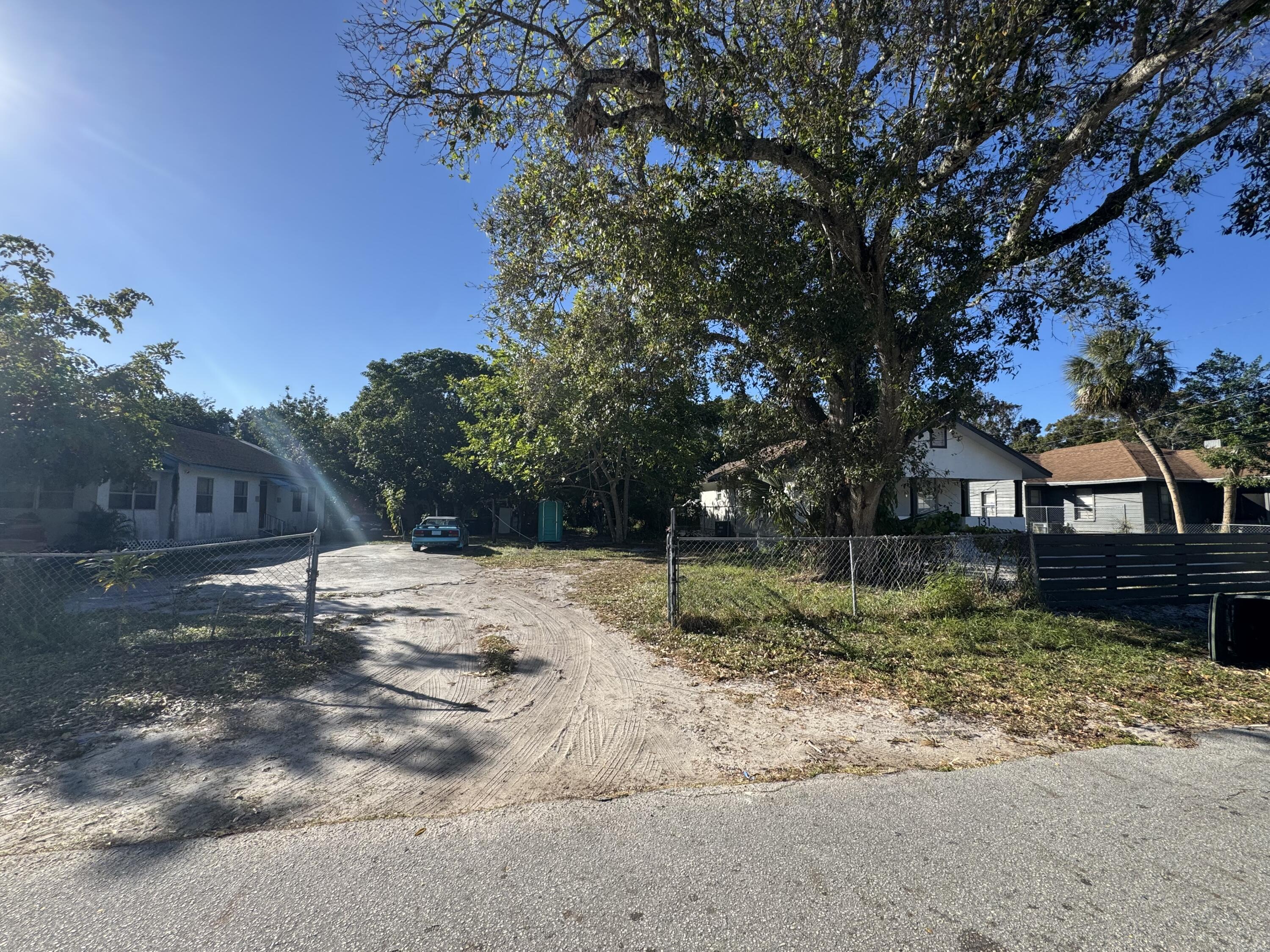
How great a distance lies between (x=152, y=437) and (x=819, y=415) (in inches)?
542

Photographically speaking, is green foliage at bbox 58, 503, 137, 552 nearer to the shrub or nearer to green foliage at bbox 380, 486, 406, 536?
green foliage at bbox 380, 486, 406, 536

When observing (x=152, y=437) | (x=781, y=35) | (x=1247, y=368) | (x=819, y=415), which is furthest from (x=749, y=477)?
(x=1247, y=368)

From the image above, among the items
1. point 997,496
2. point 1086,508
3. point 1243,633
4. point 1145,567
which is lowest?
point 1243,633

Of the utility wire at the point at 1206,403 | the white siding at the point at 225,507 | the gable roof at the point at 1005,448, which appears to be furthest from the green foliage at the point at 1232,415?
the white siding at the point at 225,507

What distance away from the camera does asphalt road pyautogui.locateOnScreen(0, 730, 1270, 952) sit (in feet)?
Answer: 7.54

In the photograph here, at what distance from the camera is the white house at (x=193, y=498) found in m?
14.1

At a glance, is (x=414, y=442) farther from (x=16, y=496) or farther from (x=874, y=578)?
(x=874, y=578)

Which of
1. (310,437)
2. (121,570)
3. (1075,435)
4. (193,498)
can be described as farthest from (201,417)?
(1075,435)

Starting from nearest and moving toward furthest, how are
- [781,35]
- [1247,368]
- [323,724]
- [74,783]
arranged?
1. [74,783]
2. [323,724]
3. [781,35]
4. [1247,368]

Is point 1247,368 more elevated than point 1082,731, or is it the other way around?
point 1247,368

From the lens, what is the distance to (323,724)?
14.8 feet

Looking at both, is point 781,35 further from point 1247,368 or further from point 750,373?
point 1247,368

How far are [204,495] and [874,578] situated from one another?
2093 centimetres

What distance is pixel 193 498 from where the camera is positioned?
757 inches
